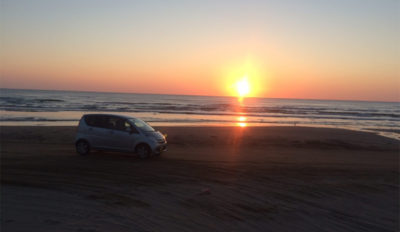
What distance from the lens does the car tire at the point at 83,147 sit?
1288 cm

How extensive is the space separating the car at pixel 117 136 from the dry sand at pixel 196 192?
0.45 metres

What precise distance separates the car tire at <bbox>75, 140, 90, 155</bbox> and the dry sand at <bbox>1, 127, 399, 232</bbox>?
0.95 feet

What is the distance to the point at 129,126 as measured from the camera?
12.6 metres

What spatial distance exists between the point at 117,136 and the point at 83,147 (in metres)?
1.59

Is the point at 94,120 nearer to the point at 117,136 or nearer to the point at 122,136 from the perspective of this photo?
the point at 117,136

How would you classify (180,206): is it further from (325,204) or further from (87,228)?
(325,204)

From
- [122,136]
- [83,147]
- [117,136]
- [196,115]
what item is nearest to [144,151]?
[122,136]

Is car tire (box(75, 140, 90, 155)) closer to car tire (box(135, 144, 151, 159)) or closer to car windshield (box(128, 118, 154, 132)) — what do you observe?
car windshield (box(128, 118, 154, 132))

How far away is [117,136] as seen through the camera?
12523 millimetres

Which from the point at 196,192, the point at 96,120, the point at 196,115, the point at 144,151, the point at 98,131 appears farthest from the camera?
the point at 196,115

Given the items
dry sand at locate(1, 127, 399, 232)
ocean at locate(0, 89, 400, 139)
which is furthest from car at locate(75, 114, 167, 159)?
ocean at locate(0, 89, 400, 139)

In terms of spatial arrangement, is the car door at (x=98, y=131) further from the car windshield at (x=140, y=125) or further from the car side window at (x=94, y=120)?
the car windshield at (x=140, y=125)

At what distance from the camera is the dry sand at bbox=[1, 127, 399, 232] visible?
6.27 metres

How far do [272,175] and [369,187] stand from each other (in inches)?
106
